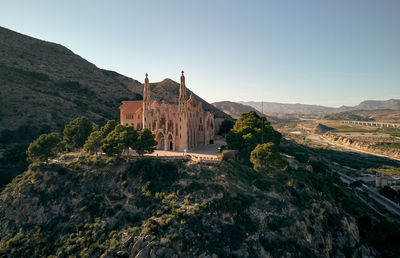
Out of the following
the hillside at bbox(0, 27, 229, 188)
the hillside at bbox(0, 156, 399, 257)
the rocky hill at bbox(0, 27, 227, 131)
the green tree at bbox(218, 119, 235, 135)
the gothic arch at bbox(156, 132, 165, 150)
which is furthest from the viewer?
the rocky hill at bbox(0, 27, 227, 131)

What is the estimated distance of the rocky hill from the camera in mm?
92625

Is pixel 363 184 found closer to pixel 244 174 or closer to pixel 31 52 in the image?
pixel 244 174

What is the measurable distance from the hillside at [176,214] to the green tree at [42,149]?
3039mm

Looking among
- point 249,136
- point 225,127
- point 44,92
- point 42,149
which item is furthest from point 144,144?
point 44,92

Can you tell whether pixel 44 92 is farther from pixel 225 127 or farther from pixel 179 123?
pixel 225 127

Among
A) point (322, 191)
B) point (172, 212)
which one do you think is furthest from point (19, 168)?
point (322, 191)

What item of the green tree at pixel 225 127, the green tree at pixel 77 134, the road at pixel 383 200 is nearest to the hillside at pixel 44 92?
the green tree at pixel 77 134

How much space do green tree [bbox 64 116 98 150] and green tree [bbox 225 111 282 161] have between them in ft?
126

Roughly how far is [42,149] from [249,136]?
49177mm

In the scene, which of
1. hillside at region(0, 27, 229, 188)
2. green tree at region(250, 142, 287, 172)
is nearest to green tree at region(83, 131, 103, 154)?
hillside at region(0, 27, 229, 188)

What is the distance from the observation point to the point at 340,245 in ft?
142

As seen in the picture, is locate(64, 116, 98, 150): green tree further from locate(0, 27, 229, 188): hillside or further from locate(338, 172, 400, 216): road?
locate(338, 172, 400, 216): road

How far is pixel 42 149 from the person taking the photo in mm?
53594

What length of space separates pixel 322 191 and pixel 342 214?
20.4 ft
